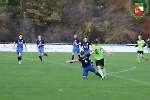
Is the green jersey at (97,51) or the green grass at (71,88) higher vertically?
the green jersey at (97,51)

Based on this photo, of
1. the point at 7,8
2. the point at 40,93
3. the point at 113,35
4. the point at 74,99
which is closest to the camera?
the point at 74,99

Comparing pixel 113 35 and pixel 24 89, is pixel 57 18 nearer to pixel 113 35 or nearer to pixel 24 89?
pixel 113 35

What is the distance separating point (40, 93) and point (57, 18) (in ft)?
160

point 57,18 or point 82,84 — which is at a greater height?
point 57,18

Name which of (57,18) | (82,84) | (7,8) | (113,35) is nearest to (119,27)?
(113,35)

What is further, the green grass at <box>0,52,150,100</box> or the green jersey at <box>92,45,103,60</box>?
the green jersey at <box>92,45,103,60</box>

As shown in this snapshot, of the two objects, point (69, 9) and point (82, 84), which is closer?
point (82, 84)

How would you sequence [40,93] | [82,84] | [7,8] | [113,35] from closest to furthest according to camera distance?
[40,93] → [82,84] → [113,35] → [7,8]

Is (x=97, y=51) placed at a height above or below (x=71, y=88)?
above

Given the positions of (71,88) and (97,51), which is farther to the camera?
(97,51)

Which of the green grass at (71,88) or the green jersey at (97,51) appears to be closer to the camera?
the green grass at (71,88)

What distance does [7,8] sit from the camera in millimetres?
63188

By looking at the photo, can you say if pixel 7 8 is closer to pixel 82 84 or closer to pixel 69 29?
pixel 69 29

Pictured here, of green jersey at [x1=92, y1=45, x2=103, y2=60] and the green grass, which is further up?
Result: green jersey at [x1=92, y1=45, x2=103, y2=60]
